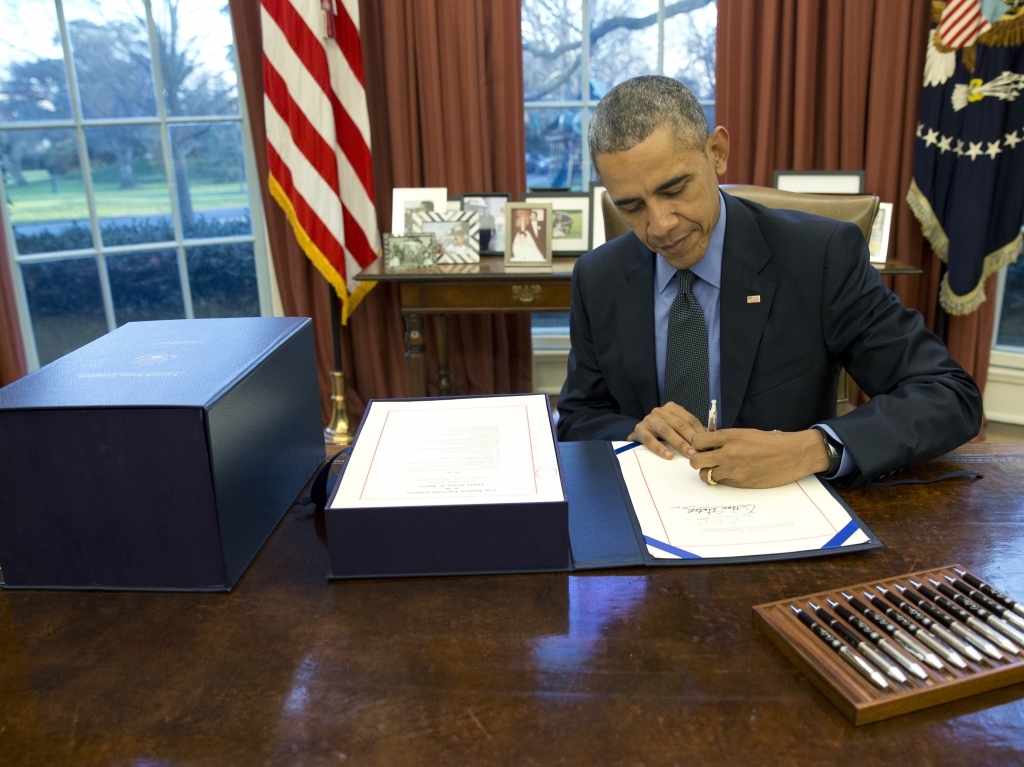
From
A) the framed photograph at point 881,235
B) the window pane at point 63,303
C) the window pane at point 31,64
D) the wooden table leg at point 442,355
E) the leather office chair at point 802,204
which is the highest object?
the window pane at point 31,64

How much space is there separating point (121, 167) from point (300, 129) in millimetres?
903

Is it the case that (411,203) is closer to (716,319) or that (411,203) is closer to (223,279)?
(223,279)

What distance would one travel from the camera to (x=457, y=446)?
103cm

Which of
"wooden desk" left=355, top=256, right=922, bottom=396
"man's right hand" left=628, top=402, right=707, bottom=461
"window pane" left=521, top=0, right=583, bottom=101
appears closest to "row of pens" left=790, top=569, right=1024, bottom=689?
"man's right hand" left=628, top=402, right=707, bottom=461

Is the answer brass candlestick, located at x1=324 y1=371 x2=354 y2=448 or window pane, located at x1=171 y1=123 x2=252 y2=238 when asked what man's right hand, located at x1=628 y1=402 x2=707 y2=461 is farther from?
window pane, located at x1=171 y1=123 x2=252 y2=238

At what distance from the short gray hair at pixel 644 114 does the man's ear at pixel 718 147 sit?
2.8 inches

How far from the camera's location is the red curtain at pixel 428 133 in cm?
317

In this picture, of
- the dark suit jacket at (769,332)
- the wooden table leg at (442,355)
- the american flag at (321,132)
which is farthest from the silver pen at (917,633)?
the american flag at (321,132)

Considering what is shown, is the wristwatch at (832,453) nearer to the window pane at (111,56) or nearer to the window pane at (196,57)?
the window pane at (196,57)

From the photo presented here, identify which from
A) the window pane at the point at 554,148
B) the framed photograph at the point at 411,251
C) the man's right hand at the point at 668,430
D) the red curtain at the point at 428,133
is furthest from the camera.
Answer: the window pane at the point at 554,148

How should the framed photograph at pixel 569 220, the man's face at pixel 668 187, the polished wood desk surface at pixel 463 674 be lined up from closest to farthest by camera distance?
1. the polished wood desk surface at pixel 463 674
2. the man's face at pixel 668 187
3. the framed photograph at pixel 569 220

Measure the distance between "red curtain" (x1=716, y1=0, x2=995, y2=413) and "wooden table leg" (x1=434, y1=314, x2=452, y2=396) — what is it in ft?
4.35

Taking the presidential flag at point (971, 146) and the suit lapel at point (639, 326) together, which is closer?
the suit lapel at point (639, 326)

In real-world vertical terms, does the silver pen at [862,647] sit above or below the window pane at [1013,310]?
above
